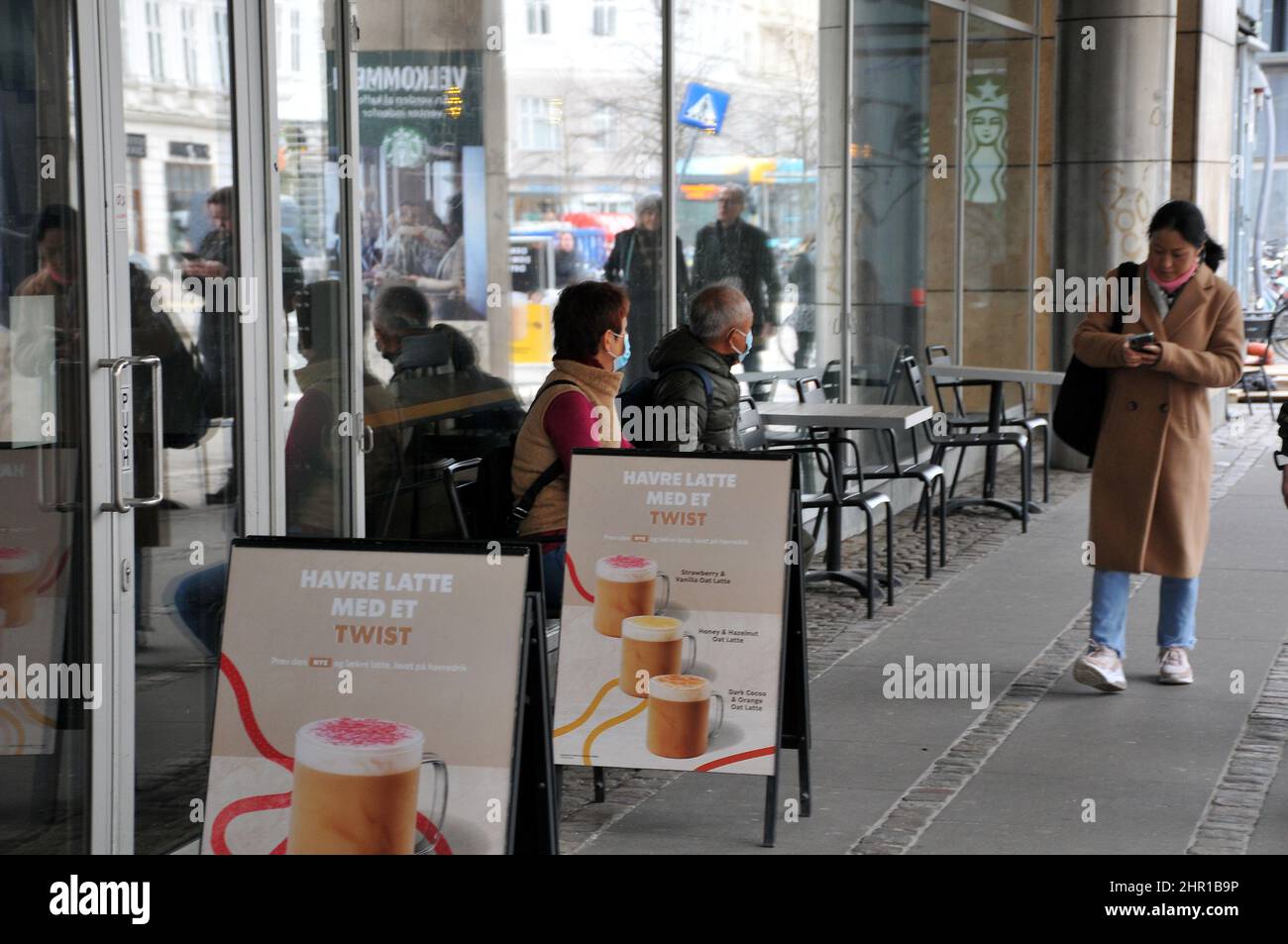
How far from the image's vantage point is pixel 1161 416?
20.7 ft

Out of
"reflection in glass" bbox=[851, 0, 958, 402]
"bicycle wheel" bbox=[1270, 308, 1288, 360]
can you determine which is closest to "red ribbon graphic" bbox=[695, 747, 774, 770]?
"reflection in glass" bbox=[851, 0, 958, 402]

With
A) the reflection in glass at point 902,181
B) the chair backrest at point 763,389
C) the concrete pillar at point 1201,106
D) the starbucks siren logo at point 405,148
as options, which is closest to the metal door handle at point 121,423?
the starbucks siren logo at point 405,148

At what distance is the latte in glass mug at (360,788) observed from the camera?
3.20 metres

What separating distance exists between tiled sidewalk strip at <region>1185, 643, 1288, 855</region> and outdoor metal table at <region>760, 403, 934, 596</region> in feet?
7.03

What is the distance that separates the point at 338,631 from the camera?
133 inches

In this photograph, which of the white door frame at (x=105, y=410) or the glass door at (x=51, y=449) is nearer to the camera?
the glass door at (x=51, y=449)

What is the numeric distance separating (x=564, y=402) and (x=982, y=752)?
185cm

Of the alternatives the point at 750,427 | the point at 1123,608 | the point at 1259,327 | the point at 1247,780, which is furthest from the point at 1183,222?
the point at 1259,327

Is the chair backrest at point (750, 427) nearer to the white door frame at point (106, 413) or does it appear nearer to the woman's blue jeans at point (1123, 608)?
the woman's blue jeans at point (1123, 608)

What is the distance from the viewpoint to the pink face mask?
6293 millimetres

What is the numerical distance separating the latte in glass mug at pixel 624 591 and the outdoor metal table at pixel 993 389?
6161mm

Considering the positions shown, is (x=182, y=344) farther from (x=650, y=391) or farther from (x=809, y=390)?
(x=809, y=390)
